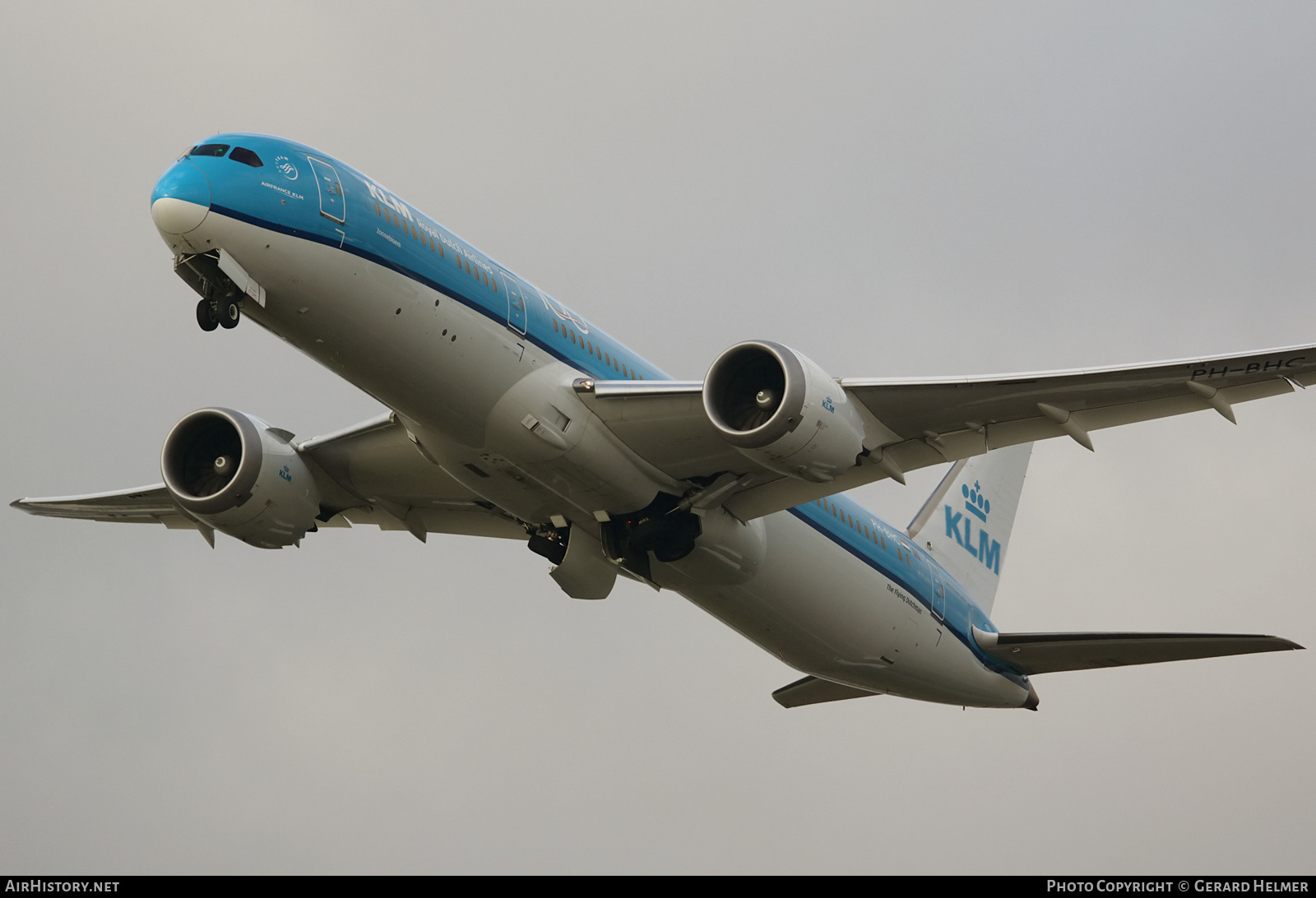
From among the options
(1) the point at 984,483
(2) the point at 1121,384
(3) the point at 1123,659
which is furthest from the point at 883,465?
(1) the point at 984,483

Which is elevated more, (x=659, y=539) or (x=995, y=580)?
(x=995, y=580)

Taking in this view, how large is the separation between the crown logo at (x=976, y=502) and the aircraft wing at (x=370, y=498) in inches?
448

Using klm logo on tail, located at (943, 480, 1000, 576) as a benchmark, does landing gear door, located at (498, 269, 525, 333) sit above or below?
below

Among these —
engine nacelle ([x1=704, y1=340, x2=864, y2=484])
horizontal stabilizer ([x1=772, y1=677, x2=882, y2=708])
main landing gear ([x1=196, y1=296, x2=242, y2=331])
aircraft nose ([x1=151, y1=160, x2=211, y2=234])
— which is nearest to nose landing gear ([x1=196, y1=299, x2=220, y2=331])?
main landing gear ([x1=196, y1=296, x2=242, y2=331])

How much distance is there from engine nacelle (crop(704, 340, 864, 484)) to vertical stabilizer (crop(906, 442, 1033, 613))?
10566mm

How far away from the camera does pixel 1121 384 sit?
2112 centimetres

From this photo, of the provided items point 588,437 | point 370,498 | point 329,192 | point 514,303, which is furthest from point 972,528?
point 329,192

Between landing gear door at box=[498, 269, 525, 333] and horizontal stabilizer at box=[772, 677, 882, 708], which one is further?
horizontal stabilizer at box=[772, 677, 882, 708]

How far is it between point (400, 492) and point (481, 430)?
554cm

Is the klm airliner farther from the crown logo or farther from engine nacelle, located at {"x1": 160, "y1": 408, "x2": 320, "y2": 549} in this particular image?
the crown logo

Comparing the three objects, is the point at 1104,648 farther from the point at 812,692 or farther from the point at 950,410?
the point at 950,410

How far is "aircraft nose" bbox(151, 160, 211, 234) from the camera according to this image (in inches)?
770

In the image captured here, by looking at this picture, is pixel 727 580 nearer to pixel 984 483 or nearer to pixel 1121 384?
pixel 1121 384

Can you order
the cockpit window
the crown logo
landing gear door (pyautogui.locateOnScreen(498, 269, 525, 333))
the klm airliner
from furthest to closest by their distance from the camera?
the crown logo, landing gear door (pyautogui.locateOnScreen(498, 269, 525, 333)), the klm airliner, the cockpit window
